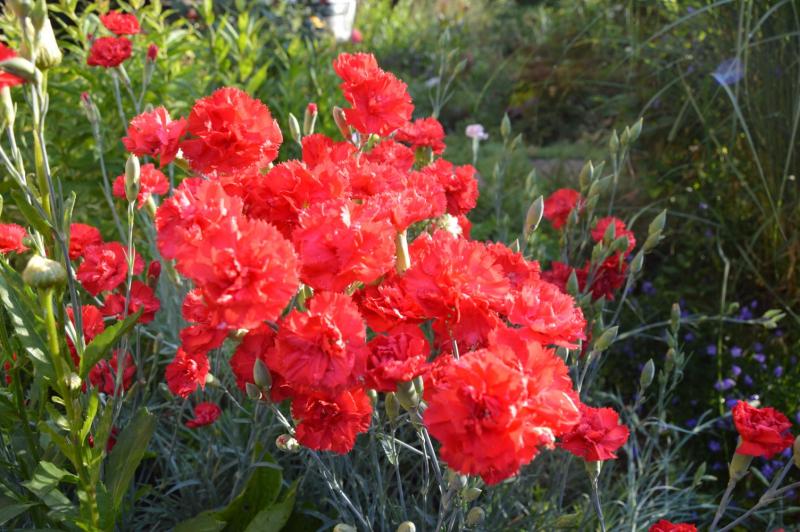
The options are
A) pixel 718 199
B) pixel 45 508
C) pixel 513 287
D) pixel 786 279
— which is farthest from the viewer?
pixel 718 199

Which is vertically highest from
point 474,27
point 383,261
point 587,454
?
point 383,261

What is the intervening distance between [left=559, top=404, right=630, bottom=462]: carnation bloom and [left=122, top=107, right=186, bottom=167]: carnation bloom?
79 centimetres

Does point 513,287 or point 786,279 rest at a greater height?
point 513,287

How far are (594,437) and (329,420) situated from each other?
43 centimetres

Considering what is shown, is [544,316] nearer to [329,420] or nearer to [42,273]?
[329,420]

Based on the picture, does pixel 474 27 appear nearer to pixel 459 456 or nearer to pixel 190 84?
pixel 190 84

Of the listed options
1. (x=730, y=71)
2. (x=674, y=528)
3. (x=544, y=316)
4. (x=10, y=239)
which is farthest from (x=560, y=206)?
(x=10, y=239)

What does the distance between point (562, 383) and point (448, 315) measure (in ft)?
0.55

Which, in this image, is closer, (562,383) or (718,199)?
(562,383)

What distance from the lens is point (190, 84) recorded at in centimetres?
284

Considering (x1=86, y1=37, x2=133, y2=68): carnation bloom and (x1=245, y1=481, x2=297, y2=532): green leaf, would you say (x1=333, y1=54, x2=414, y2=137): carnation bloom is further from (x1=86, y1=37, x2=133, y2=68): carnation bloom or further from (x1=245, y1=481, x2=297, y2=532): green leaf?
(x1=86, y1=37, x2=133, y2=68): carnation bloom

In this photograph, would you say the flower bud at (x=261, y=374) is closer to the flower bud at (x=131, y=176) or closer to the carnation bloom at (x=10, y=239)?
the flower bud at (x=131, y=176)

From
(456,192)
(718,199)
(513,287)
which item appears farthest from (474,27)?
(513,287)

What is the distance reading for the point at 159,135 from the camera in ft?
3.99
